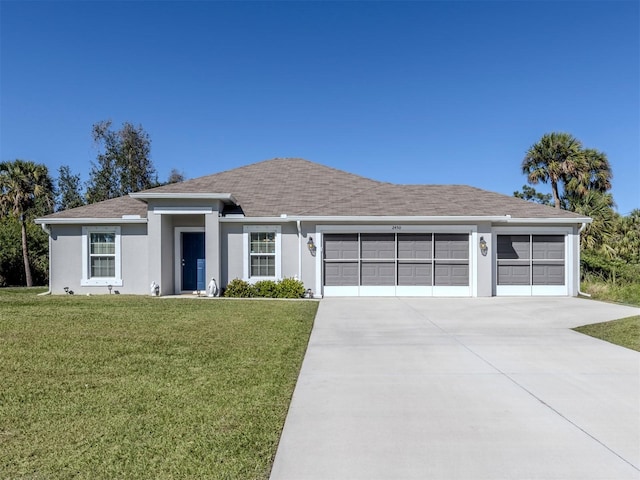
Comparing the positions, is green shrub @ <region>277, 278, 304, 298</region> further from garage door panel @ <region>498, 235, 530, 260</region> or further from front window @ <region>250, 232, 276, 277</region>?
garage door panel @ <region>498, 235, 530, 260</region>

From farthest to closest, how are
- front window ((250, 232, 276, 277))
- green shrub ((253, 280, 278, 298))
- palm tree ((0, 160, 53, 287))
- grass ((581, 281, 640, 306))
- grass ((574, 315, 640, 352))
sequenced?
palm tree ((0, 160, 53, 287)), front window ((250, 232, 276, 277)), green shrub ((253, 280, 278, 298)), grass ((581, 281, 640, 306)), grass ((574, 315, 640, 352))

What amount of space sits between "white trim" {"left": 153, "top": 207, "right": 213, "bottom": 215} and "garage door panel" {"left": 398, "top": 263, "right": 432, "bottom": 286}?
24.2ft

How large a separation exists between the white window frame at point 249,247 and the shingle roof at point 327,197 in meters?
0.51

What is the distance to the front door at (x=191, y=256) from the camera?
1518 cm

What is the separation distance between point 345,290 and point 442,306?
373 cm

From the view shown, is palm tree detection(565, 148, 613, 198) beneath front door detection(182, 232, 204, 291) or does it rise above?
above

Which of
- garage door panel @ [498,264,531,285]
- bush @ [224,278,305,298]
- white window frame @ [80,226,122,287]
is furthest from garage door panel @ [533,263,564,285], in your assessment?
white window frame @ [80,226,122,287]

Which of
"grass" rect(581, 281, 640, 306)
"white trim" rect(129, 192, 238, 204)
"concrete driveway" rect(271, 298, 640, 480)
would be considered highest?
"white trim" rect(129, 192, 238, 204)

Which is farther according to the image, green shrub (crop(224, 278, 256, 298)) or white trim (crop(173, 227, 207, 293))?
white trim (crop(173, 227, 207, 293))

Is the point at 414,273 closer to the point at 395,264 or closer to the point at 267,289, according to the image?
the point at 395,264

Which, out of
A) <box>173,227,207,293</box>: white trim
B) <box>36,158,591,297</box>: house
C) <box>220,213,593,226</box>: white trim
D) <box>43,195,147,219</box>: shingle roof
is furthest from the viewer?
<box>173,227,207,293</box>: white trim

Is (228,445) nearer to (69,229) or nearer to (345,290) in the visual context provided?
(345,290)

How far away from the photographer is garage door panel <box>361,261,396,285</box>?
14141 mm

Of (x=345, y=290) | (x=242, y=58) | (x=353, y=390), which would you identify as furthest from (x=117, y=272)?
(x=353, y=390)
